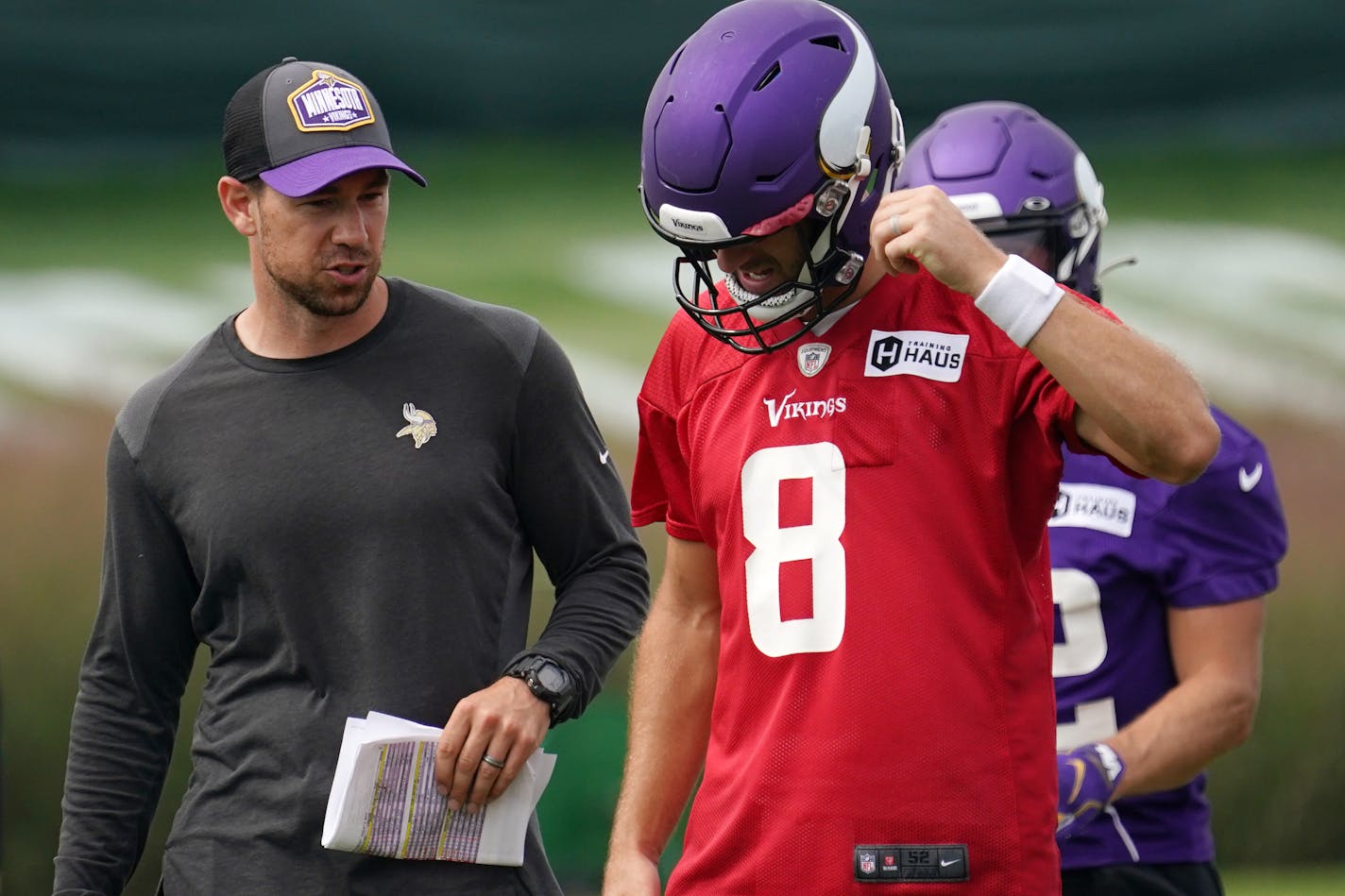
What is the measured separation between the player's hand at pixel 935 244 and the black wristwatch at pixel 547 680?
40.7 inches

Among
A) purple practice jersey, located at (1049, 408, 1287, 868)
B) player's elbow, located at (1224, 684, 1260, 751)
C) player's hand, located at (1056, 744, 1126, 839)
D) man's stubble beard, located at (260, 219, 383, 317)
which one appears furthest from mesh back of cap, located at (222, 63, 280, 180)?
A: player's elbow, located at (1224, 684, 1260, 751)

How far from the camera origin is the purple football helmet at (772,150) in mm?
2266

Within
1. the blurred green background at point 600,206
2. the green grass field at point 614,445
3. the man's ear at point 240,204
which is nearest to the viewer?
the man's ear at point 240,204

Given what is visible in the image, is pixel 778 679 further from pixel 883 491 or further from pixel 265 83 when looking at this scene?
pixel 265 83

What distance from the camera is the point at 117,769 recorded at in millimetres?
3098

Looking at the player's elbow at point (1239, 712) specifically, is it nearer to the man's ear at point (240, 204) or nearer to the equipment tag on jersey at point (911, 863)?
the equipment tag on jersey at point (911, 863)

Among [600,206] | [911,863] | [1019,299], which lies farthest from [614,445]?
[1019,299]

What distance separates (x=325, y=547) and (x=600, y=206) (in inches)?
131

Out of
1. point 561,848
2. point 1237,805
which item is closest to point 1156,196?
point 1237,805

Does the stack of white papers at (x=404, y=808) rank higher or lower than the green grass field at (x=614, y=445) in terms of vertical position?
lower

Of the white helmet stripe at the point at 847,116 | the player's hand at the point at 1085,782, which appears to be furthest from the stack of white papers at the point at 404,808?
the white helmet stripe at the point at 847,116

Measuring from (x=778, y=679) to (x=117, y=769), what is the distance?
137 cm

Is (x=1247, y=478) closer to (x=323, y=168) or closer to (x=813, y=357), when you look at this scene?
(x=813, y=357)

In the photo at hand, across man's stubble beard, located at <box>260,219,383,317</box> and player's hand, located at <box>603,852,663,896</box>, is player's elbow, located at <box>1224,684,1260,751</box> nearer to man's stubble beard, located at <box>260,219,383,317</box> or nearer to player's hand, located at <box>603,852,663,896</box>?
player's hand, located at <box>603,852,663,896</box>
